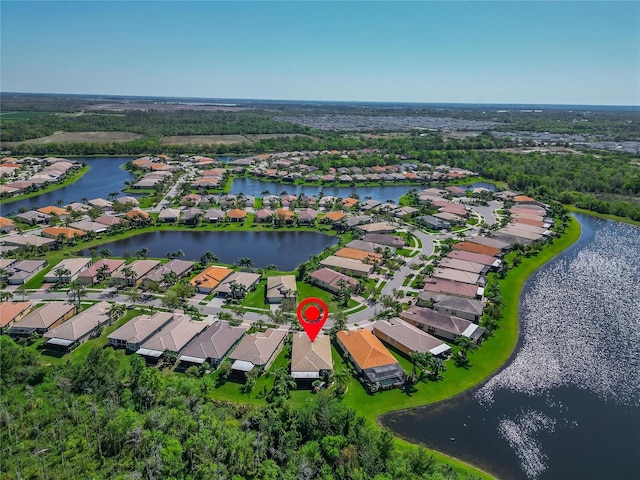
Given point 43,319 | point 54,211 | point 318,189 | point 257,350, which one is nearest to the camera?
point 257,350

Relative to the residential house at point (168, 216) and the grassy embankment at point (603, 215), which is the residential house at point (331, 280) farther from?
the grassy embankment at point (603, 215)

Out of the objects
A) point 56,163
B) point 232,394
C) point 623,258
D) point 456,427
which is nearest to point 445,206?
point 623,258

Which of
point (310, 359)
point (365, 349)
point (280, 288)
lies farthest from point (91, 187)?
point (365, 349)

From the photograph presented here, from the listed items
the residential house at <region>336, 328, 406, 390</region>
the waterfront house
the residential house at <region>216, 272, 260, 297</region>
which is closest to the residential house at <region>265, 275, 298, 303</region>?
the residential house at <region>216, 272, 260, 297</region>

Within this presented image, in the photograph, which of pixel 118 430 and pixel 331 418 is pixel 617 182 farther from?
pixel 118 430

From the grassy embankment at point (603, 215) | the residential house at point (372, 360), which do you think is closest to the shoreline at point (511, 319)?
the residential house at point (372, 360)

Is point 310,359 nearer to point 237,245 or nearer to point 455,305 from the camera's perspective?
point 455,305

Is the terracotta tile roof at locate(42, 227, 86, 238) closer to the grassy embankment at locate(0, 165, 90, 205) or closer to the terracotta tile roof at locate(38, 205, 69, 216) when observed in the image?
the terracotta tile roof at locate(38, 205, 69, 216)
